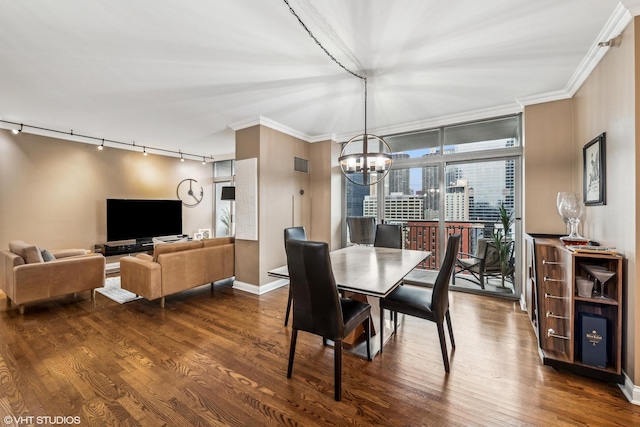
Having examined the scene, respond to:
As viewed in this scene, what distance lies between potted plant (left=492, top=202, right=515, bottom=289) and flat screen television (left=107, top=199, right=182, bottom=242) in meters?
6.70

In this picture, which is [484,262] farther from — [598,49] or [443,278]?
[598,49]

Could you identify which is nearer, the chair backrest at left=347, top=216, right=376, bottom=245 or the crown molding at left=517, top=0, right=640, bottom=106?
the crown molding at left=517, top=0, right=640, bottom=106

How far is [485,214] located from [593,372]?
238 centimetres

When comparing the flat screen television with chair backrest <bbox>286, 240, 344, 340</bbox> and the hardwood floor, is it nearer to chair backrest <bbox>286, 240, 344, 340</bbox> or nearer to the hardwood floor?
the hardwood floor

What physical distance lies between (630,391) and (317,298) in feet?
7.37

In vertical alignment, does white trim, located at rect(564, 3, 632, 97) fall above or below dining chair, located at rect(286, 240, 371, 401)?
above

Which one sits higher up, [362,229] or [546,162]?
[546,162]

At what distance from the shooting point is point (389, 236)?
12.4 ft

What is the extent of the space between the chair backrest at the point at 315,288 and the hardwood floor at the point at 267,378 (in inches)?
18.7

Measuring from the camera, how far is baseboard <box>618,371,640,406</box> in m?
1.77

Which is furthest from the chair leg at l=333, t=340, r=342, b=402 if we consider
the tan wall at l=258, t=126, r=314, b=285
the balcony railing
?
the balcony railing

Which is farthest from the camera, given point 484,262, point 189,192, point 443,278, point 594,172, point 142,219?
point 189,192

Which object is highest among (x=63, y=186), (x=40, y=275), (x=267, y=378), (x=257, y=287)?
(x=63, y=186)

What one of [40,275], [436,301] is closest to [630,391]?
[436,301]
